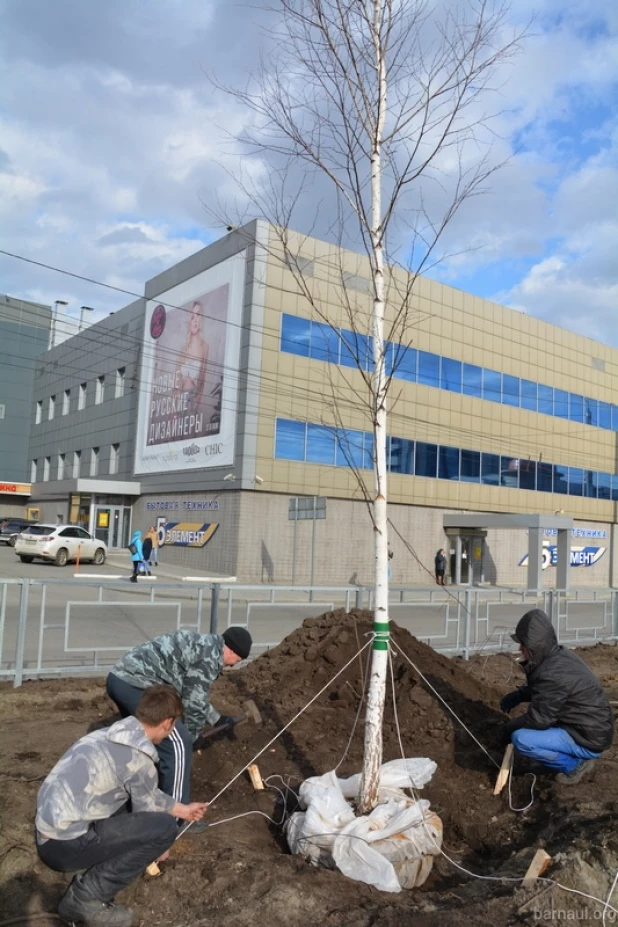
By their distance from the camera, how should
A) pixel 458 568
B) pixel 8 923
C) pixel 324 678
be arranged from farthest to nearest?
pixel 458 568 → pixel 324 678 → pixel 8 923

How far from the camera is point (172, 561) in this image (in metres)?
31.0

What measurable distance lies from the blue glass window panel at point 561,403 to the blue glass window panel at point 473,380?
21.0 ft

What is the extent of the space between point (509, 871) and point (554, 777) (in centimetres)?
154

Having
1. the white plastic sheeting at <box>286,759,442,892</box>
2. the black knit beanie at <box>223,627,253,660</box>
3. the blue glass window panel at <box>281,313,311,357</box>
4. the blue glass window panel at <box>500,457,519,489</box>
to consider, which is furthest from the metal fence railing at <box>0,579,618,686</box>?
the blue glass window panel at <box>500,457,519,489</box>

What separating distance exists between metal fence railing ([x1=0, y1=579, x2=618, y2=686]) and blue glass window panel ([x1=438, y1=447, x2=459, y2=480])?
756 inches

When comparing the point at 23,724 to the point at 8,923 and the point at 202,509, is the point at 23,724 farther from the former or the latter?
the point at 202,509

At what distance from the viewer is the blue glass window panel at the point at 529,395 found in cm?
3841

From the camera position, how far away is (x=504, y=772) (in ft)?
18.0

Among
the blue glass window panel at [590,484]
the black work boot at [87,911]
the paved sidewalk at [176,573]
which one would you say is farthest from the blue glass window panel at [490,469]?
the black work boot at [87,911]

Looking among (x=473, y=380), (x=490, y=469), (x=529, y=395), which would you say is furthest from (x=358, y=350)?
(x=529, y=395)

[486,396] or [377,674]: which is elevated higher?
[486,396]

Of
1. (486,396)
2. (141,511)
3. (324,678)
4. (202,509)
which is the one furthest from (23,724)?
(486,396)

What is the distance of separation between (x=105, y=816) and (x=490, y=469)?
113ft

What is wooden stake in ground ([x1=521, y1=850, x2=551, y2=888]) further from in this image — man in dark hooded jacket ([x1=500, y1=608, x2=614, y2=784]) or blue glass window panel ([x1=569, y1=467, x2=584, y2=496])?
blue glass window panel ([x1=569, y1=467, x2=584, y2=496])
